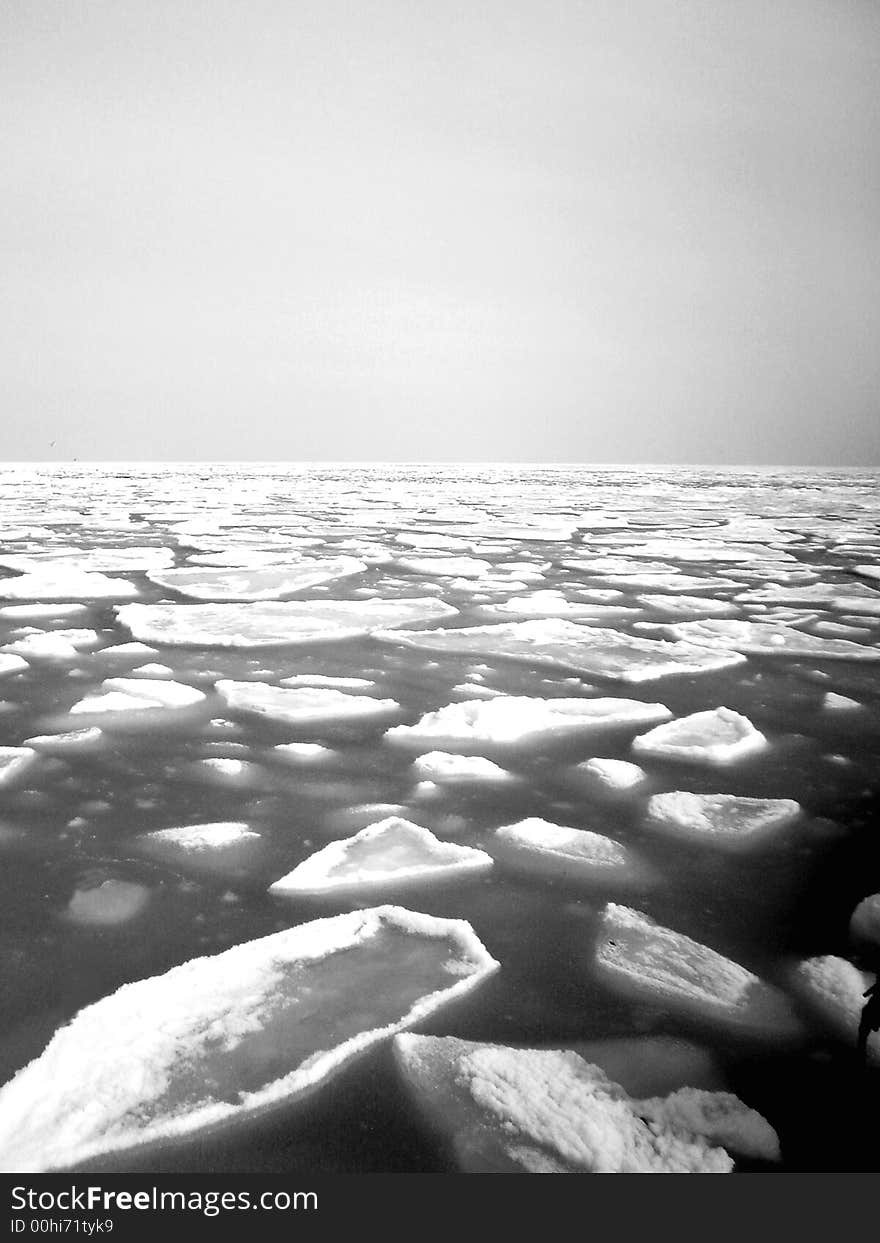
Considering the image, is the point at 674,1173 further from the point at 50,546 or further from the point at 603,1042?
the point at 50,546

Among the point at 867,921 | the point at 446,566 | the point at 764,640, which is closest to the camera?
the point at 867,921

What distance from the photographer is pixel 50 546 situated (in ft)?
12.5

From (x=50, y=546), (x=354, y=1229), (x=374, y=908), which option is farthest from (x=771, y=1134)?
(x=50, y=546)

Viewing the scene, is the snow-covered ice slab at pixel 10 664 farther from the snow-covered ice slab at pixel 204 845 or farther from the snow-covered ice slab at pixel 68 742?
the snow-covered ice slab at pixel 204 845

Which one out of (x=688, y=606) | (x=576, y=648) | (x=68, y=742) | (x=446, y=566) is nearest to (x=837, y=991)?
(x=68, y=742)

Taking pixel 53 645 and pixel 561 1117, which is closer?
pixel 561 1117

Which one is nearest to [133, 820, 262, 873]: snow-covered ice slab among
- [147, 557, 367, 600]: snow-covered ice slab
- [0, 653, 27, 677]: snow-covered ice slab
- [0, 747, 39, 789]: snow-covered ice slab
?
[0, 747, 39, 789]: snow-covered ice slab

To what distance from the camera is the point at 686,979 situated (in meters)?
0.72

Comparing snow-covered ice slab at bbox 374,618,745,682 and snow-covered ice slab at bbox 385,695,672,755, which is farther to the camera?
snow-covered ice slab at bbox 374,618,745,682

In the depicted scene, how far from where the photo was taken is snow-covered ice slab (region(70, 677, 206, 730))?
1.35 meters

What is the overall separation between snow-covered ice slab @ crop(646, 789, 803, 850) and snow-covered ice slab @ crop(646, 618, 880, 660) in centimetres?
93

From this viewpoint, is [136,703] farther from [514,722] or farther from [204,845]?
[514,722]

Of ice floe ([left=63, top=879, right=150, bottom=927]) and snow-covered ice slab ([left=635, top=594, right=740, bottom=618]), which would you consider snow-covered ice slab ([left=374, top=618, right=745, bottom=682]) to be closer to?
snow-covered ice slab ([left=635, top=594, right=740, bottom=618])

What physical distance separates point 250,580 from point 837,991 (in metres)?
2.44
